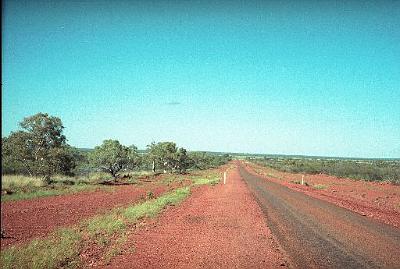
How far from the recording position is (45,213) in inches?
658

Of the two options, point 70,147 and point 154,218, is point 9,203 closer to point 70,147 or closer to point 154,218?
point 154,218

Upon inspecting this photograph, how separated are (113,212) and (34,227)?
4585 millimetres

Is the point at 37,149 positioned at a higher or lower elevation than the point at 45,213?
higher

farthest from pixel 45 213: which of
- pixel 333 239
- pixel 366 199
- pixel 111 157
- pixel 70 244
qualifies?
pixel 366 199

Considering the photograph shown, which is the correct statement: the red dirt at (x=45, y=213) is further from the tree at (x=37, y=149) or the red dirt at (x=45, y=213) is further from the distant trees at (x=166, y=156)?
the distant trees at (x=166, y=156)

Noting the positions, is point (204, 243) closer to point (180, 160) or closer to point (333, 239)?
point (333, 239)

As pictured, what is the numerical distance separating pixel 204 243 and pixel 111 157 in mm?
30839

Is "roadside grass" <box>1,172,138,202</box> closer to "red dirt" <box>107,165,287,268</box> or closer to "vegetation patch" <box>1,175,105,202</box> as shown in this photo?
"vegetation patch" <box>1,175,105,202</box>

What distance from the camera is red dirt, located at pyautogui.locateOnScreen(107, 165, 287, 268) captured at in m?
9.00

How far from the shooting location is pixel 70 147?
1369 inches

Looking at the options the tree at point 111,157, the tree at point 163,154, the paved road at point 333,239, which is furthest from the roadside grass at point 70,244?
the tree at point 163,154

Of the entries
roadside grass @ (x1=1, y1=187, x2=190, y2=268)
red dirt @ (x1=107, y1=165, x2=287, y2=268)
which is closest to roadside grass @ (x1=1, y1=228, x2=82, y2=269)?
roadside grass @ (x1=1, y1=187, x2=190, y2=268)

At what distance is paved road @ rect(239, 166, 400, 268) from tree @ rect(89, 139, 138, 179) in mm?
26074

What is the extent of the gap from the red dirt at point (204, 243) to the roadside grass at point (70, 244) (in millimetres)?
843
